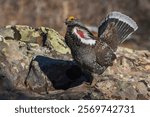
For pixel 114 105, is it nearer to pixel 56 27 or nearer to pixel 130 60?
pixel 130 60

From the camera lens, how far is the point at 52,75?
308 inches

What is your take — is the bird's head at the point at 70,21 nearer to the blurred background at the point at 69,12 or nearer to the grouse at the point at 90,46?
the grouse at the point at 90,46

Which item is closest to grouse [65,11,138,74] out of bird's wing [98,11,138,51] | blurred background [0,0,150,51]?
bird's wing [98,11,138,51]

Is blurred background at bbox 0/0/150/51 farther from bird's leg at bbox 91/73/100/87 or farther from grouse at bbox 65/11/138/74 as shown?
bird's leg at bbox 91/73/100/87

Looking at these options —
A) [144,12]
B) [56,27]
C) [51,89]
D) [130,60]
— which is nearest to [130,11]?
[144,12]

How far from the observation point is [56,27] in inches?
548

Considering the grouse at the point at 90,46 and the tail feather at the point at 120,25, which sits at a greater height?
the tail feather at the point at 120,25

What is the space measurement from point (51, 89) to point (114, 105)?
2.77 ft

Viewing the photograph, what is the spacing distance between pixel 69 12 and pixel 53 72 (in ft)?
21.7

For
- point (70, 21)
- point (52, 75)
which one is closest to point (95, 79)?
point (52, 75)

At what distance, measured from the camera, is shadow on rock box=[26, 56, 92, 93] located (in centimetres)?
768

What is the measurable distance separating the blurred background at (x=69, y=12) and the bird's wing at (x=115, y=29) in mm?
5246

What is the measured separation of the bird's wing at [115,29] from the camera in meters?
8.07

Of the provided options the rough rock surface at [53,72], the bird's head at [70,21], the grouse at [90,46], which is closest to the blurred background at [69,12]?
the rough rock surface at [53,72]
